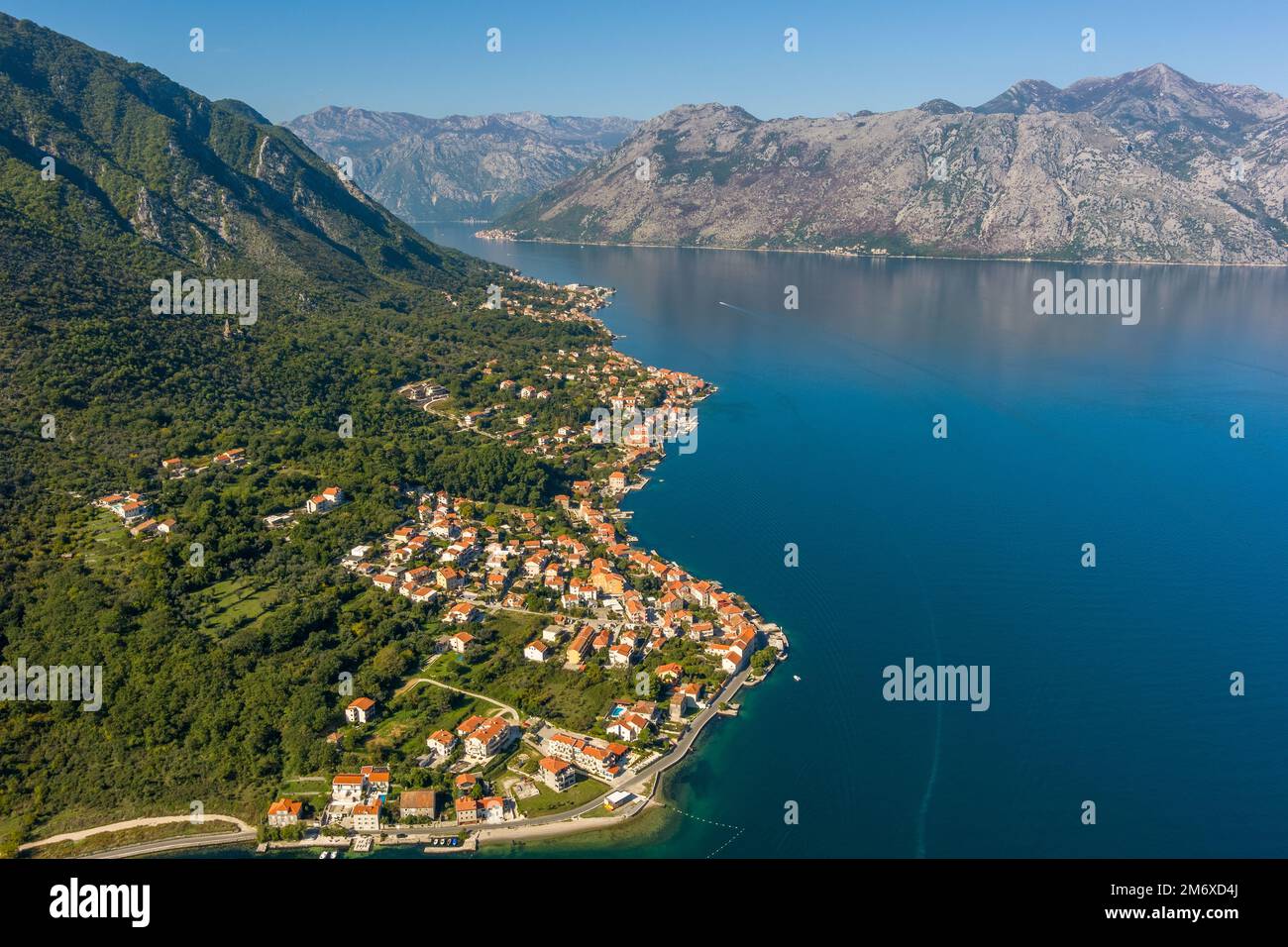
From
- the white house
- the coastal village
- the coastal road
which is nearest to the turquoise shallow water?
the coastal road

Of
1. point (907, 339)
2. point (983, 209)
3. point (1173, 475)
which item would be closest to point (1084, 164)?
point (983, 209)

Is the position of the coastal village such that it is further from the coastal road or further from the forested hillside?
the forested hillside

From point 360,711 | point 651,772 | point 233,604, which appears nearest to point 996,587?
point 651,772

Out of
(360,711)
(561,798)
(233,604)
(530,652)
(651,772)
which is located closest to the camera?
(561,798)

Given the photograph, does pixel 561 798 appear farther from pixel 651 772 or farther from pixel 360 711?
pixel 360 711

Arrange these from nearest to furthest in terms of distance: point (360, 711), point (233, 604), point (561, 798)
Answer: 1. point (561, 798)
2. point (360, 711)
3. point (233, 604)

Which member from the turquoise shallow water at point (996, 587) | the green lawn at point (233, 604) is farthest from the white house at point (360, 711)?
the turquoise shallow water at point (996, 587)

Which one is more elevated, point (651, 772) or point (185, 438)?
point (185, 438)
